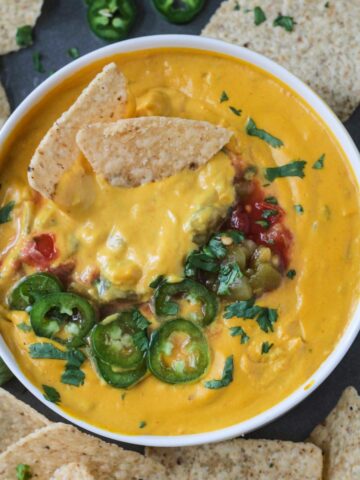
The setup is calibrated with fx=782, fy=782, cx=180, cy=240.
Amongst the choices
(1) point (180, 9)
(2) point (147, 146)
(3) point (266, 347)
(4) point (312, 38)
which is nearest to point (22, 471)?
(3) point (266, 347)

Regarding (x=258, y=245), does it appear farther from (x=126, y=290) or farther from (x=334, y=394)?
(x=334, y=394)

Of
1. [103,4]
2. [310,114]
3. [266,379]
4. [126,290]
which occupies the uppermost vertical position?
[103,4]

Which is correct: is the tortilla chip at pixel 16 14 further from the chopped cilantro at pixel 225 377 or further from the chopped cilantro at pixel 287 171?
the chopped cilantro at pixel 225 377

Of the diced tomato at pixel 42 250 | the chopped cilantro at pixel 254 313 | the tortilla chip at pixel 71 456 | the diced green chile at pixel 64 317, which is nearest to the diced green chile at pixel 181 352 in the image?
the chopped cilantro at pixel 254 313

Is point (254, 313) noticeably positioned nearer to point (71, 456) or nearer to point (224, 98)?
point (224, 98)

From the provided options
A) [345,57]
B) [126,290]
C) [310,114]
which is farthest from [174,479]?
[345,57]

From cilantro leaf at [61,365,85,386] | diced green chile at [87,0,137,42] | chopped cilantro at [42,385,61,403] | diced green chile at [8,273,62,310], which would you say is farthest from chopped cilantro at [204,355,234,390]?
diced green chile at [87,0,137,42]
